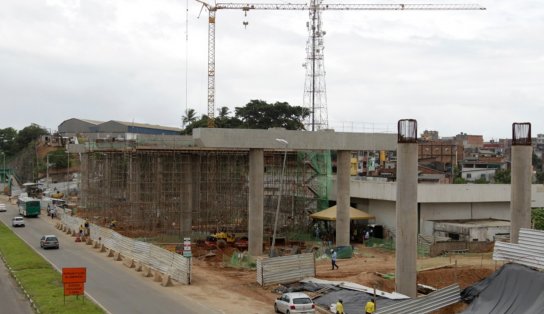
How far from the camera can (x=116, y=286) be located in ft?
112

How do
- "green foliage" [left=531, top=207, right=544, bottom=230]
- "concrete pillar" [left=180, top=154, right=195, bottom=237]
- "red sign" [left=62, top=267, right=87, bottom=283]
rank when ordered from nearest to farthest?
"red sign" [left=62, top=267, right=87, bottom=283] → "green foliage" [left=531, top=207, right=544, bottom=230] → "concrete pillar" [left=180, top=154, right=195, bottom=237]

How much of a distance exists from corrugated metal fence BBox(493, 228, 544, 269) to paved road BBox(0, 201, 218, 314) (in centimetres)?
1377

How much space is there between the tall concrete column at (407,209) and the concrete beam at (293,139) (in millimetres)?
18299

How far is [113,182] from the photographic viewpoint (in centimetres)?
6669

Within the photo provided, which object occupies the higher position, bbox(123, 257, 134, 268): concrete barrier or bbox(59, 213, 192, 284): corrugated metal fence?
bbox(59, 213, 192, 284): corrugated metal fence

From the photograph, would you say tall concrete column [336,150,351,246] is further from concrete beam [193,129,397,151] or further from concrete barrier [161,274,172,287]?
concrete barrier [161,274,172,287]

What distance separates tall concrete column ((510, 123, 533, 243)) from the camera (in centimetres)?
3441

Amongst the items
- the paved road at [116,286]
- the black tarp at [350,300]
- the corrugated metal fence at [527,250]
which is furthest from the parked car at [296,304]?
the corrugated metal fence at [527,250]

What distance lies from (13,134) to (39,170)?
52.6 m

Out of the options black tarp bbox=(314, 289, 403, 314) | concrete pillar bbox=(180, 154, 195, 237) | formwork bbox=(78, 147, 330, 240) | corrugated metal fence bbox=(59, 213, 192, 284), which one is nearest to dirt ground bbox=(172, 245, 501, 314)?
corrugated metal fence bbox=(59, 213, 192, 284)

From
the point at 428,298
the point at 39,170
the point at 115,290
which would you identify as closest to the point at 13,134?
the point at 39,170

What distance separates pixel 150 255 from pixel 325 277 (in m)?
11.3

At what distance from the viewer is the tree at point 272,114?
4776 inches

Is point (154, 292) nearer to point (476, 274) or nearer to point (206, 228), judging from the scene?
point (476, 274)
